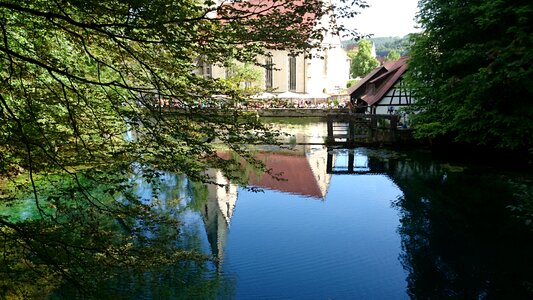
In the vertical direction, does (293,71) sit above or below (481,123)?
above

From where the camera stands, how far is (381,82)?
29984 mm

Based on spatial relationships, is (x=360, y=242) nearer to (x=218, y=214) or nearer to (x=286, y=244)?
(x=286, y=244)

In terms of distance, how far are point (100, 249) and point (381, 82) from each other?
2840 cm

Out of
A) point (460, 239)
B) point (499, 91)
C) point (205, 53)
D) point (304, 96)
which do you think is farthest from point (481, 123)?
point (304, 96)

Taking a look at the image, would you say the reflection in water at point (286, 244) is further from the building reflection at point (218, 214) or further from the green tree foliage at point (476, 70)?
the green tree foliage at point (476, 70)

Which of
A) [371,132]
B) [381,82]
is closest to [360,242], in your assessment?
[371,132]

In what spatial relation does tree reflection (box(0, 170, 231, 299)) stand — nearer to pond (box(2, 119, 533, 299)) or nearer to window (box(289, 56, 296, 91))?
pond (box(2, 119, 533, 299))

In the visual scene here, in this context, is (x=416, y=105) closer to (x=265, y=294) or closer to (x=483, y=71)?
(x=483, y=71)

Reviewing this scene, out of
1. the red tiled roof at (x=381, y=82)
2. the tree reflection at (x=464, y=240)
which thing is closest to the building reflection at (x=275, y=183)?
the tree reflection at (x=464, y=240)

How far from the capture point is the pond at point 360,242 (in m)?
7.11

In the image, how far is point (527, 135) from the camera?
44.3 feet

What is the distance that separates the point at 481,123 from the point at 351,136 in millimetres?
8665

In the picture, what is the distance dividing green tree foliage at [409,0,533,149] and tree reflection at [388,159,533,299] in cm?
202

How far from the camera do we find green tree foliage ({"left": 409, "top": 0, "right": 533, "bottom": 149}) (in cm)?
1255
